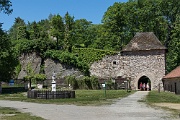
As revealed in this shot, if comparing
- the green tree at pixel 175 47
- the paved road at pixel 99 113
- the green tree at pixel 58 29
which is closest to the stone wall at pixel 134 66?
the green tree at pixel 175 47

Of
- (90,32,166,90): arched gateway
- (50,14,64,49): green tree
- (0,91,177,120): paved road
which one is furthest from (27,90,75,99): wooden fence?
(50,14,64,49): green tree

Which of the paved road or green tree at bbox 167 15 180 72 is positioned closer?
the paved road

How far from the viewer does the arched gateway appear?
47.5 meters

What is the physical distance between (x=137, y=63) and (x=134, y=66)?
650mm

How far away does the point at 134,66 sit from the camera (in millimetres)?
48750

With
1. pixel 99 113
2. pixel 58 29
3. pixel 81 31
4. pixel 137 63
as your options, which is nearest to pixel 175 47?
pixel 137 63

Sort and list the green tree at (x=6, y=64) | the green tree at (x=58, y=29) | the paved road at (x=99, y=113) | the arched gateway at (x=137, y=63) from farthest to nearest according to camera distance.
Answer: the green tree at (x=58, y=29), the arched gateway at (x=137, y=63), the green tree at (x=6, y=64), the paved road at (x=99, y=113)

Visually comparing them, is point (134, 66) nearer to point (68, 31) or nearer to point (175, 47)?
point (175, 47)

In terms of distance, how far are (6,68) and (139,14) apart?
1138 inches

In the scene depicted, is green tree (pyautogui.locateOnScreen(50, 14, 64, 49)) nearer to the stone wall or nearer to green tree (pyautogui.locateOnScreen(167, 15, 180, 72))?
the stone wall

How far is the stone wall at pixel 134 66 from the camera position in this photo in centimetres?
4753

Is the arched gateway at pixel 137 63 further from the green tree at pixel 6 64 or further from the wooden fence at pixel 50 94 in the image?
the wooden fence at pixel 50 94

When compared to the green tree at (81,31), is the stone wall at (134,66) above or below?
below

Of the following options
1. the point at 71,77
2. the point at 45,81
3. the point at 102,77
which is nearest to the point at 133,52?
the point at 102,77
